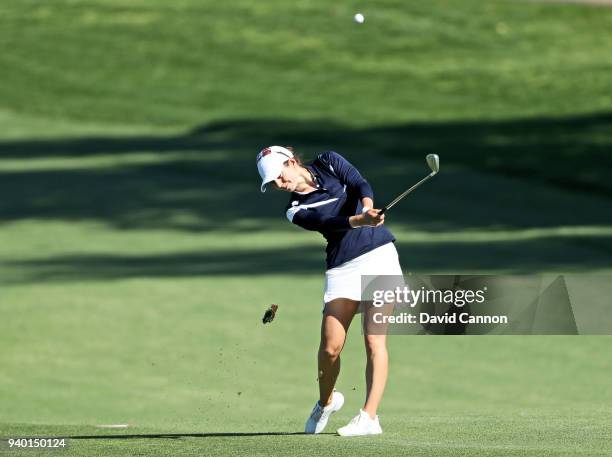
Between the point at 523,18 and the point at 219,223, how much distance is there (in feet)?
72.8

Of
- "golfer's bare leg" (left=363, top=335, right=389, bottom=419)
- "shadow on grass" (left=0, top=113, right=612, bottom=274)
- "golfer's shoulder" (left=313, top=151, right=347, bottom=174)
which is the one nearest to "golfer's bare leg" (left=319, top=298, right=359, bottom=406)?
"golfer's bare leg" (left=363, top=335, right=389, bottom=419)

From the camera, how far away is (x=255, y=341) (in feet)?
51.0

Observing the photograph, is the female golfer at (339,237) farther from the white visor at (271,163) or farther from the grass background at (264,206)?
the grass background at (264,206)

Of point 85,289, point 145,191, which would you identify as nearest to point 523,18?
point 145,191

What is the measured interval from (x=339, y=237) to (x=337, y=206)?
187mm

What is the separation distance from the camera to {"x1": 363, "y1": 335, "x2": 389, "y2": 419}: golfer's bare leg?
9352mm

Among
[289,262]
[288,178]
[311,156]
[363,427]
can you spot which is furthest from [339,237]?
[311,156]

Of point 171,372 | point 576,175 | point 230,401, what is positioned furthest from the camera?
point 576,175

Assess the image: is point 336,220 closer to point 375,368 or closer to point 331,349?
point 331,349

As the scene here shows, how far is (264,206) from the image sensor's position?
24031 millimetres

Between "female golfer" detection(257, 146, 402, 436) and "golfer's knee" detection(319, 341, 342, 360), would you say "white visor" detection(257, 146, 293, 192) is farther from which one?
"golfer's knee" detection(319, 341, 342, 360)

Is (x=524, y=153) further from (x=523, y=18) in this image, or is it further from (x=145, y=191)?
(x=523, y=18)

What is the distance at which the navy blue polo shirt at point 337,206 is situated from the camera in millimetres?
9242

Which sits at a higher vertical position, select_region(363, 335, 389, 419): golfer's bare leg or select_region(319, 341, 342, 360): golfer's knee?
select_region(319, 341, 342, 360): golfer's knee
